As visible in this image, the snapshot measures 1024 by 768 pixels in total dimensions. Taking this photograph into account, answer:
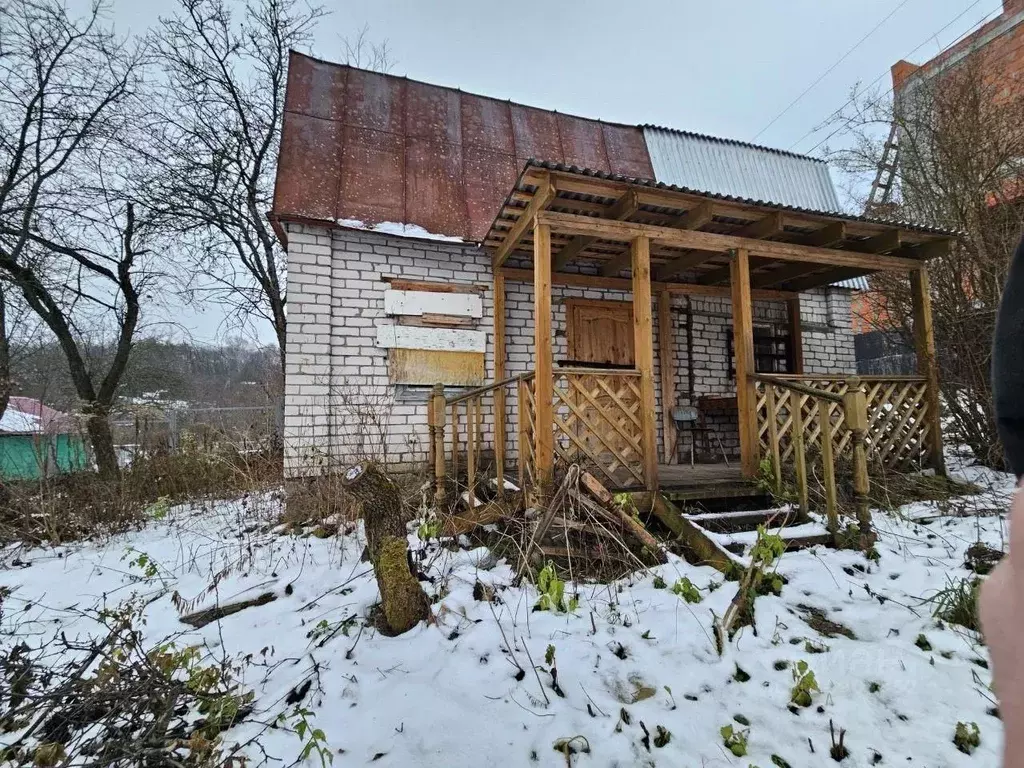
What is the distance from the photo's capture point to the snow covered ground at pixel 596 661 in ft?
6.16

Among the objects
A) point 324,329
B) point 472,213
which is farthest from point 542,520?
point 472,213

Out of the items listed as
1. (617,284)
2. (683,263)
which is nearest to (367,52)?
(617,284)

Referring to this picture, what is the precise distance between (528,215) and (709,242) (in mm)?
1862

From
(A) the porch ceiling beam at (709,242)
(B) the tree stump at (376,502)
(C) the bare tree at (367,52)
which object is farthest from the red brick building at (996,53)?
(C) the bare tree at (367,52)

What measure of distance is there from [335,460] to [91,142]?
7336mm

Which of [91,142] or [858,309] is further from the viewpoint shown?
[858,309]

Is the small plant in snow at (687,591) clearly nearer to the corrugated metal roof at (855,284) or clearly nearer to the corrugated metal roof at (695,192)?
the corrugated metal roof at (695,192)

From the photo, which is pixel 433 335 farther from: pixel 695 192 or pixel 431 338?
pixel 695 192

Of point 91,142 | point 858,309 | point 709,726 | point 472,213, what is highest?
point 91,142

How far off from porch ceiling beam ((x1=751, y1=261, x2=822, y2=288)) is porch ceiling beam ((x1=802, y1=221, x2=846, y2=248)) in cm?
45

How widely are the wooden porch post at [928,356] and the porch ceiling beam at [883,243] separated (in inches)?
21.3

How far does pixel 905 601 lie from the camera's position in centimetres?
283

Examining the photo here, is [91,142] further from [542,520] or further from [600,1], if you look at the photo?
[600,1]

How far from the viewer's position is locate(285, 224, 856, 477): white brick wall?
5328 millimetres
